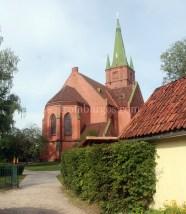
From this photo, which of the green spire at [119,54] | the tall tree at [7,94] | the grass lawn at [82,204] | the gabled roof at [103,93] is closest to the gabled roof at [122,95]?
the gabled roof at [103,93]

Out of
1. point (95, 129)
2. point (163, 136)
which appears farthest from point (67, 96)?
point (163, 136)

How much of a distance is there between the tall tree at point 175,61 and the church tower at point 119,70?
1849 inches

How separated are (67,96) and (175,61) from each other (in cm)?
2499

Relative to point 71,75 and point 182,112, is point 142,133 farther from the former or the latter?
point 71,75

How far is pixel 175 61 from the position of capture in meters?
42.3

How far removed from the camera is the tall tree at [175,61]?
41969 millimetres

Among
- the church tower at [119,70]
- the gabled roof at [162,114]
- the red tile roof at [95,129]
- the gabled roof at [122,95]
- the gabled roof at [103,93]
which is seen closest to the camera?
the gabled roof at [162,114]

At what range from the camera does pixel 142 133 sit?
12586 millimetres

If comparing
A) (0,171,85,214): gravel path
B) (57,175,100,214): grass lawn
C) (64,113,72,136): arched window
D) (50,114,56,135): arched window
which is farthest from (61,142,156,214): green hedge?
(50,114,56,135): arched window

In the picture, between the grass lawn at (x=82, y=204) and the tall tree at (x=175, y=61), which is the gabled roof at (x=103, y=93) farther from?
the grass lawn at (x=82, y=204)

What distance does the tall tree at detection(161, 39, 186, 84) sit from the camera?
41969 mm

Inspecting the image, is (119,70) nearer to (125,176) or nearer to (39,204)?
(39,204)

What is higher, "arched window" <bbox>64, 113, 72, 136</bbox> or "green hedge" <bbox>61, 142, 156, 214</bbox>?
"arched window" <bbox>64, 113, 72, 136</bbox>

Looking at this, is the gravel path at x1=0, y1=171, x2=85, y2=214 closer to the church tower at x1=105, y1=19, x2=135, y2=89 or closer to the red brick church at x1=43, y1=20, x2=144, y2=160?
the red brick church at x1=43, y1=20, x2=144, y2=160
